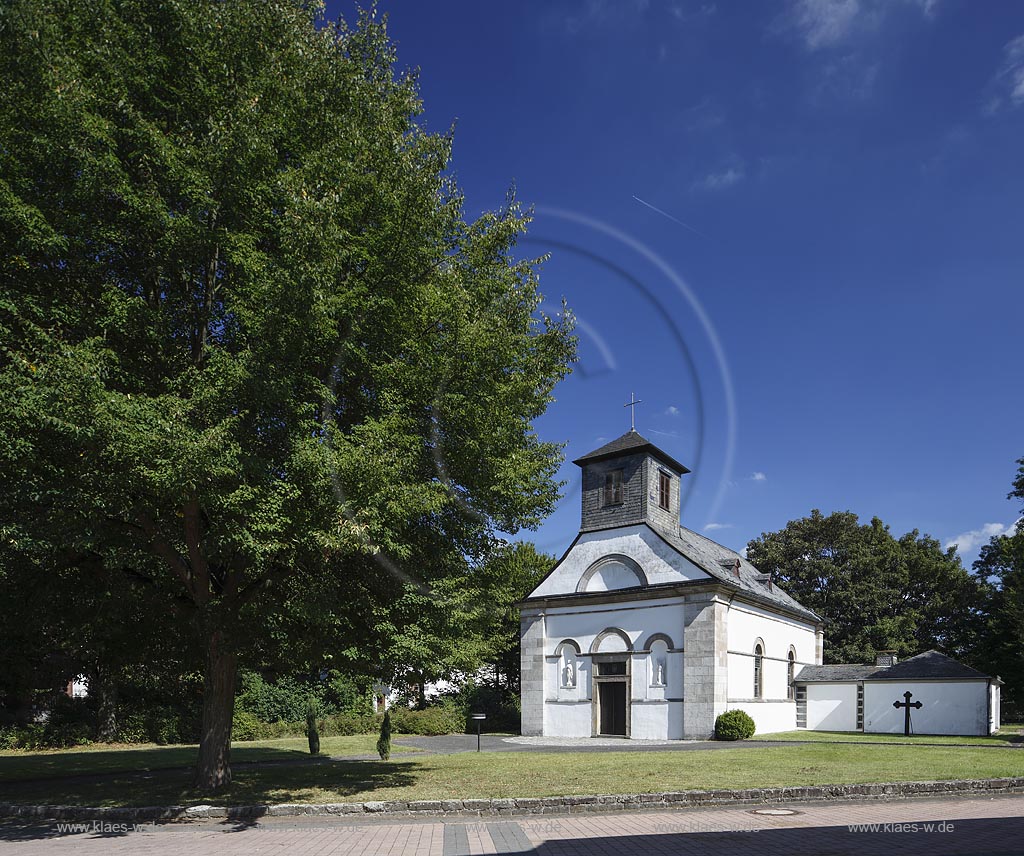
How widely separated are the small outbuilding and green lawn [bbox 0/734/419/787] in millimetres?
23959

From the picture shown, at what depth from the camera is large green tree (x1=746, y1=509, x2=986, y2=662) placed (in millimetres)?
58844

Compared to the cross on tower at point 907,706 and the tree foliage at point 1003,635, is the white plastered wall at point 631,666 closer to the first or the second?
the cross on tower at point 907,706

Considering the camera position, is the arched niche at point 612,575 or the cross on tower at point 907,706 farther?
the cross on tower at point 907,706

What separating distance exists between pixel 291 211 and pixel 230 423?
12.3 feet

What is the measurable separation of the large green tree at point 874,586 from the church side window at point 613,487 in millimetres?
32263

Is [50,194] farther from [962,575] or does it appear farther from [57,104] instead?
[962,575]

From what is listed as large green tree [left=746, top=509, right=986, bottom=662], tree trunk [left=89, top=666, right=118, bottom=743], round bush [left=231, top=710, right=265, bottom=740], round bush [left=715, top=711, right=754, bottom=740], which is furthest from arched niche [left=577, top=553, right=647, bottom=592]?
large green tree [left=746, top=509, right=986, bottom=662]

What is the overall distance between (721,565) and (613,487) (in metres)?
6.83

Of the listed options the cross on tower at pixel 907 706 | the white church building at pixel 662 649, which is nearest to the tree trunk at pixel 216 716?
the white church building at pixel 662 649

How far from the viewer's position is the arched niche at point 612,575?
113 ft

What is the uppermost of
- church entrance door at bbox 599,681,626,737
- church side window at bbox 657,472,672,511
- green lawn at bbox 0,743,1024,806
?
church side window at bbox 657,472,672,511

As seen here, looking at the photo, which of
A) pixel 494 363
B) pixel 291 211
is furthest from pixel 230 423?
pixel 494 363

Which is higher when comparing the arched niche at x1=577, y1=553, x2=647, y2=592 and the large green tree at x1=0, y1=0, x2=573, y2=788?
the large green tree at x1=0, y1=0, x2=573, y2=788

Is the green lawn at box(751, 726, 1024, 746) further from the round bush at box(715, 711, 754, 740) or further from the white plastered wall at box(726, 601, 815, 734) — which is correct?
the round bush at box(715, 711, 754, 740)
